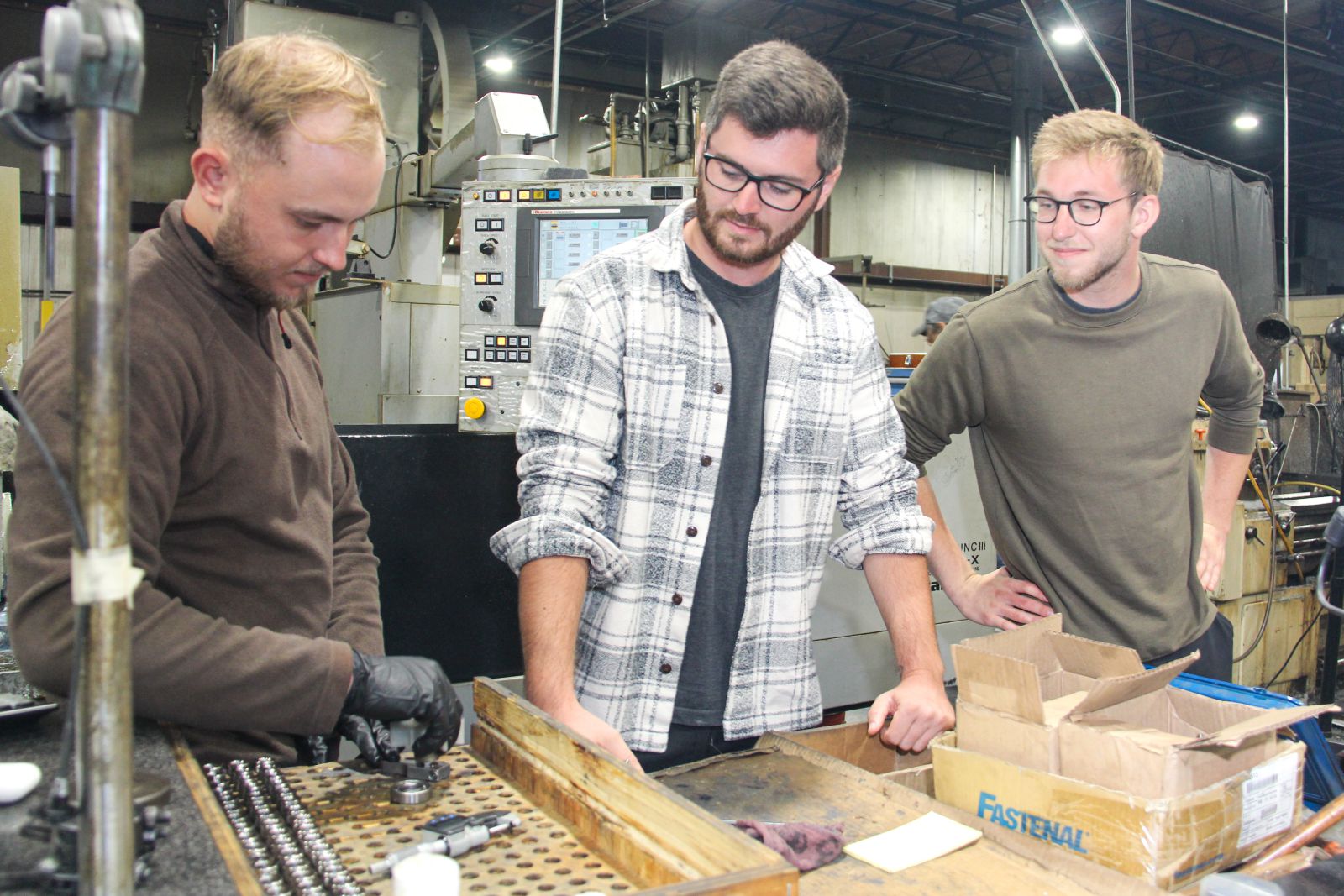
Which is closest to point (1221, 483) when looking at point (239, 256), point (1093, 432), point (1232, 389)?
point (1232, 389)

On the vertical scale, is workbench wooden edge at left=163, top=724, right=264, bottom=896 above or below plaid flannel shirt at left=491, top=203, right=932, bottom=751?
below

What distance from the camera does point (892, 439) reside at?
142 cm

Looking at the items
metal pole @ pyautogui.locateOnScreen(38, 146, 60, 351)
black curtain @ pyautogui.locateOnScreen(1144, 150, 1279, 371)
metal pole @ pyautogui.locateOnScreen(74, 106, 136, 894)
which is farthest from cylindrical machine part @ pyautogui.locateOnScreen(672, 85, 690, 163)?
metal pole @ pyautogui.locateOnScreen(74, 106, 136, 894)

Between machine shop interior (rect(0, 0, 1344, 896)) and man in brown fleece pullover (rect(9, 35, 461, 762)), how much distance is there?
7cm

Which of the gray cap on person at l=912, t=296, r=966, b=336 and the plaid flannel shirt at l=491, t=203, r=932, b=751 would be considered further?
the gray cap on person at l=912, t=296, r=966, b=336

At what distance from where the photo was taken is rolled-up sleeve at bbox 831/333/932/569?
1.38 meters

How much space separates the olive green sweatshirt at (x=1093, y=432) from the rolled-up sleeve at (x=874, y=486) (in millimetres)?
310

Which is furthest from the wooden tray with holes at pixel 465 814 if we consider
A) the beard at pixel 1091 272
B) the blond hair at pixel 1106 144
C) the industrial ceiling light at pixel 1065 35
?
the industrial ceiling light at pixel 1065 35

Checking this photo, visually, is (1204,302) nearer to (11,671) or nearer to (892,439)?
(892,439)

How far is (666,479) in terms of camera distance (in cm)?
127

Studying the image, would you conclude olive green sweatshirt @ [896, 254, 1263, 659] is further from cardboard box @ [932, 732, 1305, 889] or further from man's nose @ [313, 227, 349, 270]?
man's nose @ [313, 227, 349, 270]

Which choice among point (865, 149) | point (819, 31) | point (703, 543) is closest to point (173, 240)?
point (703, 543)

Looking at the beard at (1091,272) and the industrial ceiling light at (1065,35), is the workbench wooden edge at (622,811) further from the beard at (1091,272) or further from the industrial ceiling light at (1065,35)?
the industrial ceiling light at (1065,35)

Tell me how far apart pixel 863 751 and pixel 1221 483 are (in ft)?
3.23
